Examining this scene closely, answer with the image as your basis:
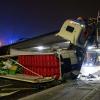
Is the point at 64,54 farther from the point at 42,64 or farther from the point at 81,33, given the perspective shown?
the point at 81,33

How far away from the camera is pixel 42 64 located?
16375 mm

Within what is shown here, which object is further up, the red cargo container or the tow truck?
the tow truck

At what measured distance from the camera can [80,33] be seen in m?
16.3

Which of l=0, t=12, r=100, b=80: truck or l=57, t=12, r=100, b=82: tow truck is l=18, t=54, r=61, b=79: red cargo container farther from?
l=57, t=12, r=100, b=82: tow truck

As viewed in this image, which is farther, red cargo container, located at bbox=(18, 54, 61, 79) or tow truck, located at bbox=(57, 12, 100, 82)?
tow truck, located at bbox=(57, 12, 100, 82)

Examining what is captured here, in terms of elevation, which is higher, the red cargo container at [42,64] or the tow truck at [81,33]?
the tow truck at [81,33]

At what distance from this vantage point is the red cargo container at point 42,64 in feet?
52.3

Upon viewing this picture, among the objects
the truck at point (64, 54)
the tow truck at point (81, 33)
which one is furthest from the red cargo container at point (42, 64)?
the tow truck at point (81, 33)

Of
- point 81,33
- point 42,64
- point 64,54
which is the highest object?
point 81,33

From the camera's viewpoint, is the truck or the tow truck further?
the tow truck

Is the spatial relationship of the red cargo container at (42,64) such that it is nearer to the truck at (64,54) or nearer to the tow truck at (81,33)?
the truck at (64,54)

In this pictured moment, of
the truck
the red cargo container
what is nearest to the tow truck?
the truck

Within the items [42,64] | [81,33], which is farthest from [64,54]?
[81,33]

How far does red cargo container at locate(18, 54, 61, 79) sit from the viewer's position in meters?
16.0
